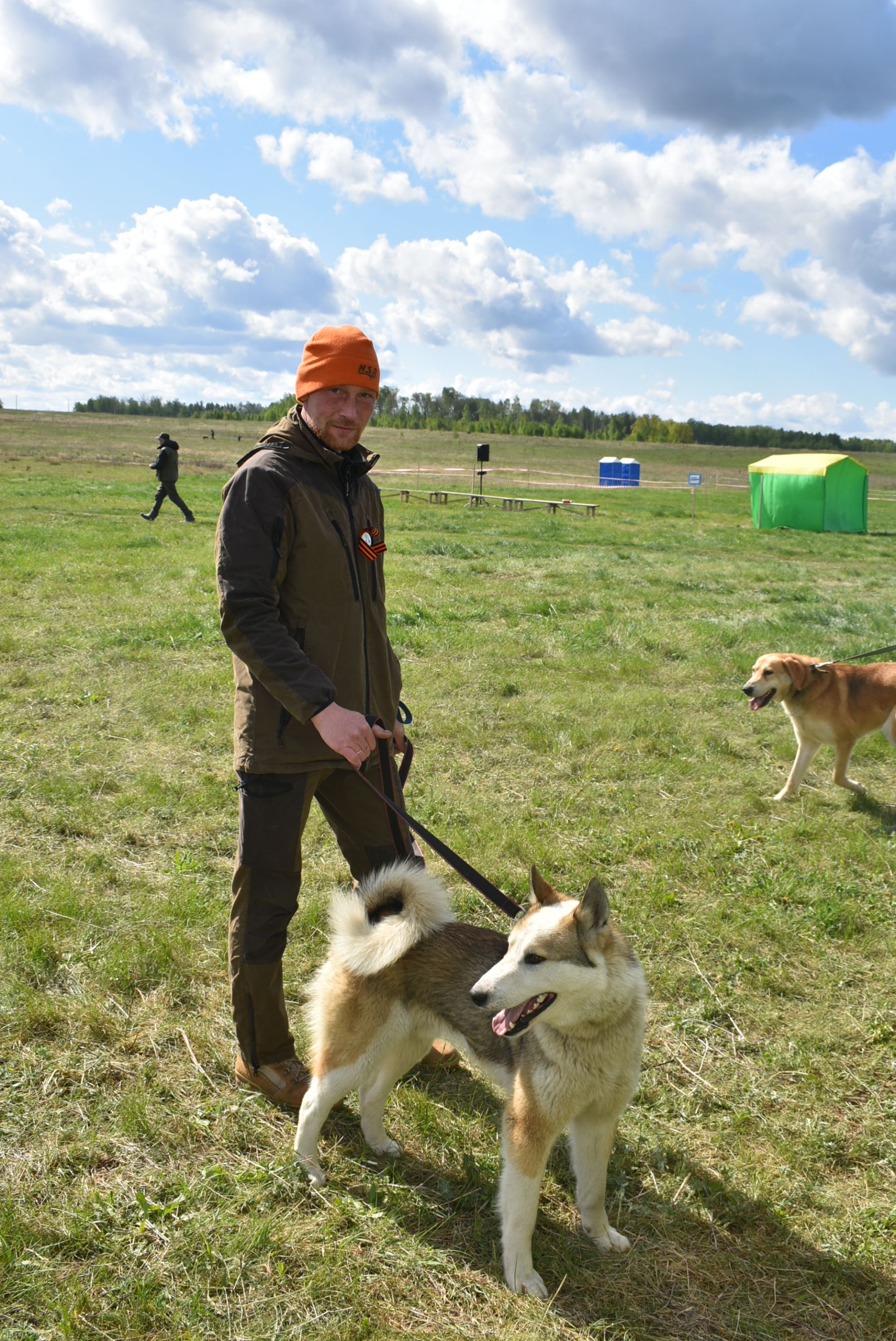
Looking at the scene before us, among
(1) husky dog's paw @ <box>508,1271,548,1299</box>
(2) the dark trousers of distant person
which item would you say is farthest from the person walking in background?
(2) the dark trousers of distant person

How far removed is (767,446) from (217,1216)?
389 ft

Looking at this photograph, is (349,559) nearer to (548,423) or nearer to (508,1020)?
(508,1020)

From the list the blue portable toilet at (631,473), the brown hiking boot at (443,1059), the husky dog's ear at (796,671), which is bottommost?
the brown hiking boot at (443,1059)

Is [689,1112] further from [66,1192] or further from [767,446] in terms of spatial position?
[767,446]

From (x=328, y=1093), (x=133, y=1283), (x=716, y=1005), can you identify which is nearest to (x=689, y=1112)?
(x=716, y=1005)

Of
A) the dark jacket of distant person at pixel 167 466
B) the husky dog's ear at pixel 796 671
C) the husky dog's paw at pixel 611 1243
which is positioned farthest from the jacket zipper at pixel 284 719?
the dark jacket of distant person at pixel 167 466

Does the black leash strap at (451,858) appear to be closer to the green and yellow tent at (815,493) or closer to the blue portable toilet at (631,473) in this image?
the green and yellow tent at (815,493)

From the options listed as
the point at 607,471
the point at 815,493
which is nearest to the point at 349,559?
the point at 815,493

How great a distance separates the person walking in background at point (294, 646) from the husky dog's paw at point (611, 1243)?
1.15 meters

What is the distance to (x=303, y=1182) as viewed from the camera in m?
2.79

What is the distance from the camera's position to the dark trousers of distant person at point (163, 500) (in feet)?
61.3

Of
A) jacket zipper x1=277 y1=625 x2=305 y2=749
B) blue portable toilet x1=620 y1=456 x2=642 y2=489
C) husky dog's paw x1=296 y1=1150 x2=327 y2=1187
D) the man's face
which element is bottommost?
husky dog's paw x1=296 y1=1150 x2=327 y2=1187

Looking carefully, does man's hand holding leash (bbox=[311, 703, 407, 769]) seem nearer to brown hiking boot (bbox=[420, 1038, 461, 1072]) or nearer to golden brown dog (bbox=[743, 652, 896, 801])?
brown hiking boot (bbox=[420, 1038, 461, 1072])

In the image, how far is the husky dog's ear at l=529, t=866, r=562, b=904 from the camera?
271cm
